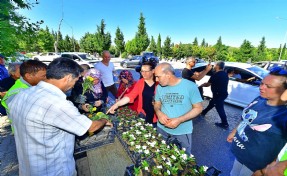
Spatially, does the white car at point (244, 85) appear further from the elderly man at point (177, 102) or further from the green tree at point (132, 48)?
the green tree at point (132, 48)

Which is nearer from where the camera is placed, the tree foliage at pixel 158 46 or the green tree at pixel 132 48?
the green tree at pixel 132 48

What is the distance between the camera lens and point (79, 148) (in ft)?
6.45

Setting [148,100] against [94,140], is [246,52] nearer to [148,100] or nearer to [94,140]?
[148,100]

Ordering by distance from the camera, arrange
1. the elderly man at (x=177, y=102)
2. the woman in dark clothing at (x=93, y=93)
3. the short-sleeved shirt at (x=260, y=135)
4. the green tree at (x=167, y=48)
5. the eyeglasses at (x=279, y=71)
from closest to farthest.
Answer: the short-sleeved shirt at (x=260, y=135) → the eyeglasses at (x=279, y=71) → the elderly man at (x=177, y=102) → the woman in dark clothing at (x=93, y=93) → the green tree at (x=167, y=48)

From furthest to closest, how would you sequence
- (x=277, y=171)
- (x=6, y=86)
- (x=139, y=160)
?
(x=6, y=86), (x=139, y=160), (x=277, y=171)

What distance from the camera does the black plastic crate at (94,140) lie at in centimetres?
200

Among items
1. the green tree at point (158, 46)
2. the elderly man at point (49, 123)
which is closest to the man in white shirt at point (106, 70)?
the elderly man at point (49, 123)

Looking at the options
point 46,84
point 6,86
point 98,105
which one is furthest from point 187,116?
point 6,86

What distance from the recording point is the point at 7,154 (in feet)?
11.2

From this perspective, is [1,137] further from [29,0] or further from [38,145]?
[38,145]

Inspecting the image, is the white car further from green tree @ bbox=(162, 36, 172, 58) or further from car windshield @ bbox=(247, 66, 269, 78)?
green tree @ bbox=(162, 36, 172, 58)

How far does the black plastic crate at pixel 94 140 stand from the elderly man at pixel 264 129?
61.6 inches

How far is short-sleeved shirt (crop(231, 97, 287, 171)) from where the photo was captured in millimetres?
1637

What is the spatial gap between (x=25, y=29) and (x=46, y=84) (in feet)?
7.90
